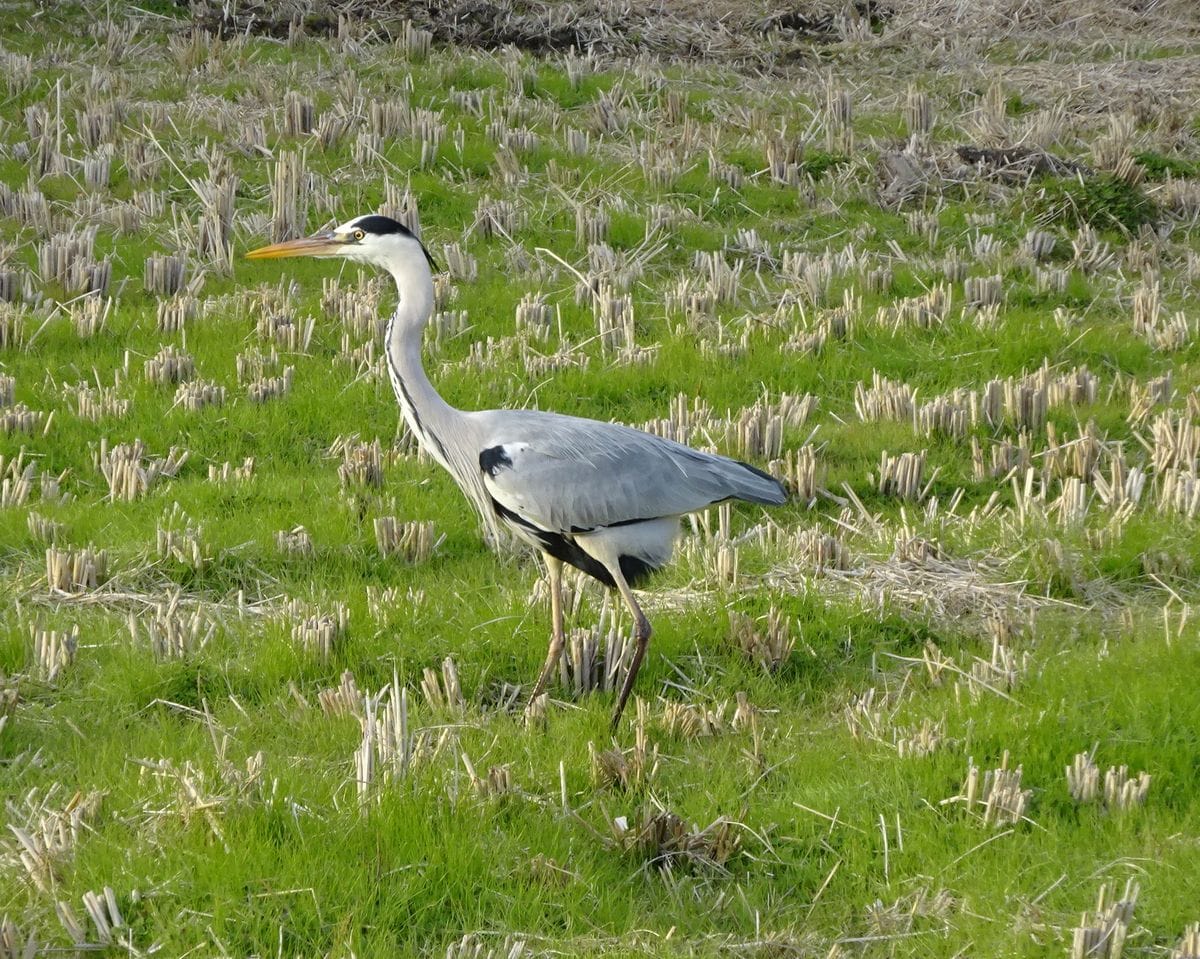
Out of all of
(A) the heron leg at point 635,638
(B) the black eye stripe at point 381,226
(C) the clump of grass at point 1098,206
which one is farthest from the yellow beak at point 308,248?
(C) the clump of grass at point 1098,206

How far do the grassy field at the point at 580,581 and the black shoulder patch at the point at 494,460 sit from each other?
2.21 feet

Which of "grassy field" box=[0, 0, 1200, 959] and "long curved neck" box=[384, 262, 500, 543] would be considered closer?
"grassy field" box=[0, 0, 1200, 959]

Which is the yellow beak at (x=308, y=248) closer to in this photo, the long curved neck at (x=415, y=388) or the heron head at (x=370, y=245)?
the heron head at (x=370, y=245)

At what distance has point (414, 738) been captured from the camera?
5363 mm

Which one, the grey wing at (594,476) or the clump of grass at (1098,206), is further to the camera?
the clump of grass at (1098,206)

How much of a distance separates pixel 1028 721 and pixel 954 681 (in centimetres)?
53

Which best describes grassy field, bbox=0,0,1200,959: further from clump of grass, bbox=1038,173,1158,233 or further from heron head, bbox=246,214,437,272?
heron head, bbox=246,214,437,272

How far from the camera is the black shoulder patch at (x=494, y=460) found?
621cm

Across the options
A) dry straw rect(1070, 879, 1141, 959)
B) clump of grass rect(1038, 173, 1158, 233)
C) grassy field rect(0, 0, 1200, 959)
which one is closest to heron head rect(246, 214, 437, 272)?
grassy field rect(0, 0, 1200, 959)

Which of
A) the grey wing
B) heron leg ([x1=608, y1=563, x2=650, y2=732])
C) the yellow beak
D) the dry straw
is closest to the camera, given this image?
the dry straw

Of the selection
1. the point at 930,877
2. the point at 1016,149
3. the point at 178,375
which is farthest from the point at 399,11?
the point at 930,877

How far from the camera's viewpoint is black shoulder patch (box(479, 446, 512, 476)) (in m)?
6.21

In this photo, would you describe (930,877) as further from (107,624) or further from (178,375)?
(178,375)

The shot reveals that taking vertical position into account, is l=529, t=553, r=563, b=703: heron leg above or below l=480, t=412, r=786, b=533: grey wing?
below
